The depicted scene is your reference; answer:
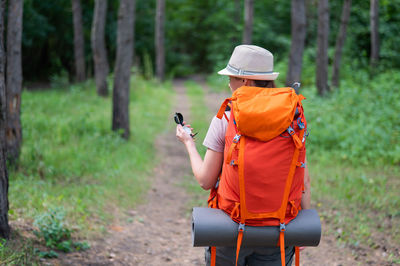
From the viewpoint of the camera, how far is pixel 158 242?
5387mm

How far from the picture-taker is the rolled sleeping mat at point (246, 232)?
92.4 inches

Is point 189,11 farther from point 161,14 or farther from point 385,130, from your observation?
point 385,130

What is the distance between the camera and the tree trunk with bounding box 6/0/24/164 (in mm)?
6586

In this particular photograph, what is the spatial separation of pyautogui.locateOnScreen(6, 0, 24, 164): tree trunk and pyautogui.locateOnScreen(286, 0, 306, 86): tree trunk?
6.15m

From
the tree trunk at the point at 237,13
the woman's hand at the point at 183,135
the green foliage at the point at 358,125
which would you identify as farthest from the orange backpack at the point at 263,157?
the tree trunk at the point at 237,13

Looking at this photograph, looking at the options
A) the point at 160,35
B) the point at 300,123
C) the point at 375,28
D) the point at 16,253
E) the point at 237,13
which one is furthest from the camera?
Result: the point at 237,13

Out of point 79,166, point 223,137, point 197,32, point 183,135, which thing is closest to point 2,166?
point 183,135

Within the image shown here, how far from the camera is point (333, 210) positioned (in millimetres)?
6195

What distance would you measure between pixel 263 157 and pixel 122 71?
790 cm

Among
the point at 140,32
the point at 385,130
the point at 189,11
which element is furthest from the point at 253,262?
the point at 189,11

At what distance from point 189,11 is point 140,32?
840 cm

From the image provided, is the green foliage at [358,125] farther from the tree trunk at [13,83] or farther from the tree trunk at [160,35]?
the tree trunk at [160,35]

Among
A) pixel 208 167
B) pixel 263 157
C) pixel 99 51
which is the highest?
pixel 99 51

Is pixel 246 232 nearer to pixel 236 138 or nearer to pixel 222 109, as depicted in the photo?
pixel 236 138
